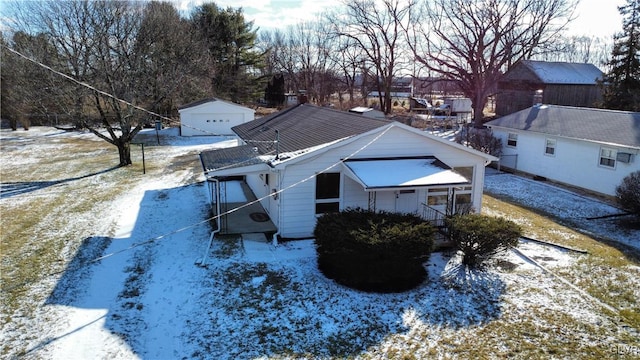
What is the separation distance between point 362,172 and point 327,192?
4.16 ft

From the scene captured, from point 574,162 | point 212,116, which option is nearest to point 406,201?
point 574,162

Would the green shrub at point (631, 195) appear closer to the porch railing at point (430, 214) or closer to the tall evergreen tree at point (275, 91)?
the porch railing at point (430, 214)

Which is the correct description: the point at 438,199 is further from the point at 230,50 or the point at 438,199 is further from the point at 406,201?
the point at 230,50

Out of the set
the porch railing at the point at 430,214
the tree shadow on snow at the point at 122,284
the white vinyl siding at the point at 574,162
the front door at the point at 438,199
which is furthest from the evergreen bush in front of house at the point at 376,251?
the white vinyl siding at the point at 574,162

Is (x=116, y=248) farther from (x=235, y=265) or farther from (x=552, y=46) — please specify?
(x=552, y=46)

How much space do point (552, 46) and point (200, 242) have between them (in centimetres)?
3535

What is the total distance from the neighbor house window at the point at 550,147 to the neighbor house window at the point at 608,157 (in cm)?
254

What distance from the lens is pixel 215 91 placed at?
4875 centimetres

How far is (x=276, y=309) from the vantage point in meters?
9.01

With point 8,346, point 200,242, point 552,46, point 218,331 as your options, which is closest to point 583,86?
point 552,46

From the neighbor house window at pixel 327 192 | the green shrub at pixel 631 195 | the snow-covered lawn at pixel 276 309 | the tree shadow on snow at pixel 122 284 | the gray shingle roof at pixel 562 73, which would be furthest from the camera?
the gray shingle roof at pixel 562 73

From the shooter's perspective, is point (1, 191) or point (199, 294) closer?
point (199, 294)

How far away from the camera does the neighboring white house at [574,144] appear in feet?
60.0

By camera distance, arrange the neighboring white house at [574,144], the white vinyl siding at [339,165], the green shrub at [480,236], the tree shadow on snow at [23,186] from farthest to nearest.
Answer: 1. the tree shadow on snow at [23,186]
2. the neighboring white house at [574,144]
3. the white vinyl siding at [339,165]
4. the green shrub at [480,236]
